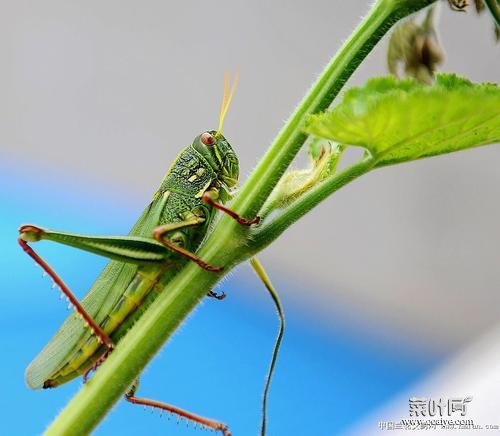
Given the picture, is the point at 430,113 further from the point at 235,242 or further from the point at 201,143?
the point at 201,143

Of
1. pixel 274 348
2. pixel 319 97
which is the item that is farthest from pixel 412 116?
pixel 274 348

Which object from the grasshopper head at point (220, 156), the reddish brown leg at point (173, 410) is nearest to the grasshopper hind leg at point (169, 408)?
the reddish brown leg at point (173, 410)

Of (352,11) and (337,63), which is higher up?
(352,11)

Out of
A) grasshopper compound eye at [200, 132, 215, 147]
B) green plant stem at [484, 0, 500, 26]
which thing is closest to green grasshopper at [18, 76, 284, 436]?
grasshopper compound eye at [200, 132, 215, 147]

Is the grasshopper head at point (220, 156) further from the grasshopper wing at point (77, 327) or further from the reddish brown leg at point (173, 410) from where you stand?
the reddish brown leg at point (173, 410)

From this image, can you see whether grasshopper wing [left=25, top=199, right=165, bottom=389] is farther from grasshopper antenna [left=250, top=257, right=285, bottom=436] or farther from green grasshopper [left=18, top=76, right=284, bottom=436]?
grasshopper antenna [left=250, top=257, right=285, bottom=436]

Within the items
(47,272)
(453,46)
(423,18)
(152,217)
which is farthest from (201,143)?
(453,46)
